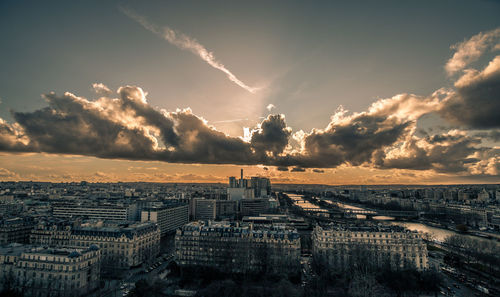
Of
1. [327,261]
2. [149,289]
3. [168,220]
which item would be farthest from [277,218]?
[149,289]

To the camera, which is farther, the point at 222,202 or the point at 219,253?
the point at 222,202

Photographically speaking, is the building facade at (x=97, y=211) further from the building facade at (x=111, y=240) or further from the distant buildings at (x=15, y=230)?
the building facade at (x=111, y=240)

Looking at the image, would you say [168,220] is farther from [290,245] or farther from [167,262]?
[290,245]

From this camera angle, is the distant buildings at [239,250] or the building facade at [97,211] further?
the building facade at [97,211]

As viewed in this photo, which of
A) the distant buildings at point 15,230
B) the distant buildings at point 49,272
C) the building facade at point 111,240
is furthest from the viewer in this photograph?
the distant buildings at point 15,230

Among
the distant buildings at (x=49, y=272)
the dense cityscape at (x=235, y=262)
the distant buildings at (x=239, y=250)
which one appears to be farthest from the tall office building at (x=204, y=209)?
the distant buildings at (x=49, y=272)

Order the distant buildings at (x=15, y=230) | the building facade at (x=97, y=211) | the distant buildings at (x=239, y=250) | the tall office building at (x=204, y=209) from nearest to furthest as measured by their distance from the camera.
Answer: the distant buildings at (x=239, y=250) → the distant buildings at (x=15, y=230) → the building facade at (x=97, y=211) → the tall office building at (x=204, y=209)

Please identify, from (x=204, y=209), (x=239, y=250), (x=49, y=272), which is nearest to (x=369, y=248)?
(x=239, y=250)
